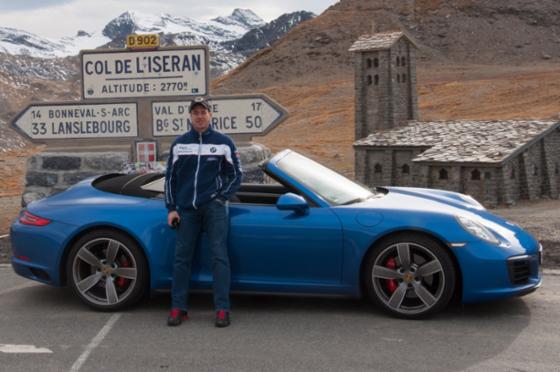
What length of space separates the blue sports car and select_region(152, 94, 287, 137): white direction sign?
4.21m

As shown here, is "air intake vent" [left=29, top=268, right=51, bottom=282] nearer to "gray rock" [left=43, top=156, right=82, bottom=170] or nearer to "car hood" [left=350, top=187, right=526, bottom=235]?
"car hood" [left=350, top=187, right=526, bottom=235]

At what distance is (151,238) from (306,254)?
1.20 metres

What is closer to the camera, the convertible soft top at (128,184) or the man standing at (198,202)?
the man standing at (198,202)

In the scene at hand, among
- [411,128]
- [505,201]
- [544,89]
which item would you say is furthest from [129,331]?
[544,89]

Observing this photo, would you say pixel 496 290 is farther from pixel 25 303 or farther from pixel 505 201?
pixel 505 201

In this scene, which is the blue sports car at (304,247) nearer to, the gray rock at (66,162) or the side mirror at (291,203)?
the side mirror at (291,203)

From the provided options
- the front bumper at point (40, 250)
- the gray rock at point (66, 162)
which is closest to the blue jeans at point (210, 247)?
the front bumper at point (40, 250)

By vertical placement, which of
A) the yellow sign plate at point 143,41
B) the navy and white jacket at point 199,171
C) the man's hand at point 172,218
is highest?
the yellow sign plate at point 143,41

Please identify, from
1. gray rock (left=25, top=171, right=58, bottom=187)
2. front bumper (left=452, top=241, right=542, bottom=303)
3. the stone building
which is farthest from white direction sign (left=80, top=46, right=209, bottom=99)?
the stone building

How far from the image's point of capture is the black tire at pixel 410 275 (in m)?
5.65

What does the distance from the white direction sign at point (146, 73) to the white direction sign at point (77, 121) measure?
21 centimetres

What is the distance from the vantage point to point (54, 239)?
6156 mm

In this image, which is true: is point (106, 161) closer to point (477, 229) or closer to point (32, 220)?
point (32, 220)

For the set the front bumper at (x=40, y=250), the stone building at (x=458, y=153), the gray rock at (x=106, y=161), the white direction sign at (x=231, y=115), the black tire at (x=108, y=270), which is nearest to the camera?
the black tire at (x=108, y=270)
